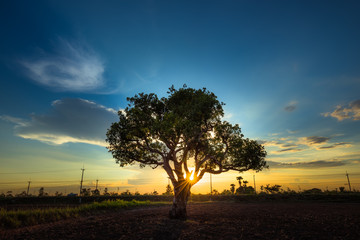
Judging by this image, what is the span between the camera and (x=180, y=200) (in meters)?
19.7

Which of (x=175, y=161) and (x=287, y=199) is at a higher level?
(x=175, y=161)

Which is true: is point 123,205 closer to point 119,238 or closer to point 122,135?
point 122,135

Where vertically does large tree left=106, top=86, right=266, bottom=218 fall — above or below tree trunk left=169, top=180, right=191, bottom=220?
above

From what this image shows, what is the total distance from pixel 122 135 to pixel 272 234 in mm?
16318

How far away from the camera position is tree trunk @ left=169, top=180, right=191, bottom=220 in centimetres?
1917

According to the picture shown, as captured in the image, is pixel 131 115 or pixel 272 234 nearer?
pixel 272 234

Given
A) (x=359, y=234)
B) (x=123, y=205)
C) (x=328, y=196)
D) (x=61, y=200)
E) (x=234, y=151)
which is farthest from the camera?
(x=61, y=200)

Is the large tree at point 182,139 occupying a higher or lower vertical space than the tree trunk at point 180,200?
higher

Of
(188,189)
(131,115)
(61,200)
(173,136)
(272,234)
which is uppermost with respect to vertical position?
(131,115)

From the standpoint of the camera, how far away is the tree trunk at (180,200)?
19169 millimetres

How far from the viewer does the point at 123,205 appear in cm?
2920

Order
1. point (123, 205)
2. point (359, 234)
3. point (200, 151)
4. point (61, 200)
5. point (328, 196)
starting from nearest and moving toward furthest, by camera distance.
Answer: point (359, 234), point (200, 151), point (123, 205), point (328, 196), point (61, 200)

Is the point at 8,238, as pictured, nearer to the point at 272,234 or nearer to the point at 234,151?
the point at 272,234

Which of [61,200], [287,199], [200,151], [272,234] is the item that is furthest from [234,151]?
[61,200]
